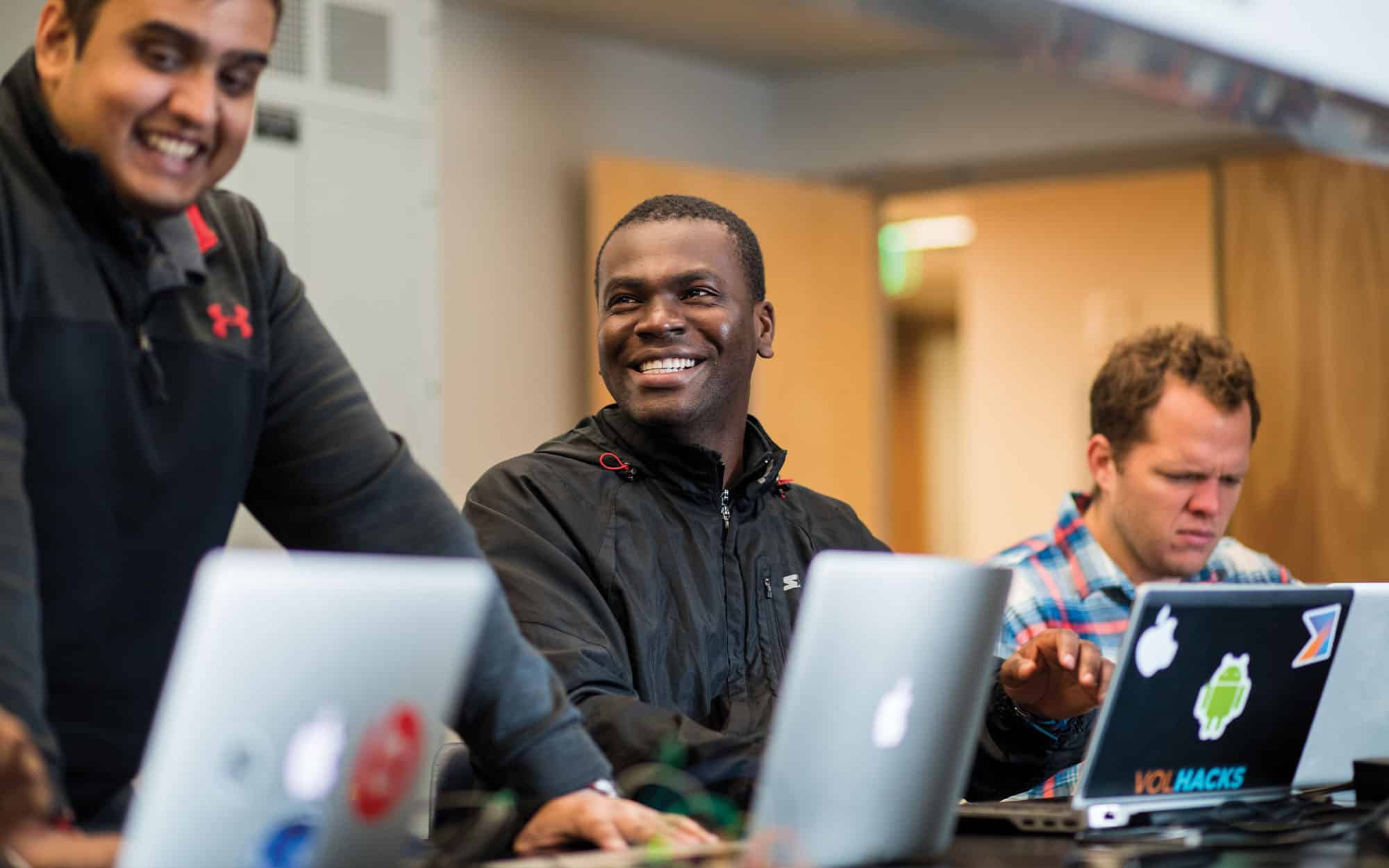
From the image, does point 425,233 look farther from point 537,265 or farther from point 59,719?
point 59,719

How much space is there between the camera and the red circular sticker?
1.01 m

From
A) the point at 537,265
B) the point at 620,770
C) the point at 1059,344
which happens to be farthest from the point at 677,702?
the point at 1059,344

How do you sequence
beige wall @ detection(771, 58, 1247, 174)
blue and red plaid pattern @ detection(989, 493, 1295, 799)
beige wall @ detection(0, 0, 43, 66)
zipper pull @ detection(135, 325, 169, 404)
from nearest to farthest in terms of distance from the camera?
zipper pull @ detection(135, 325, 169, 404) < blue and red plaid pattern @ detection(989, 493, 1295, 799) < beige wall @ detection(0, 0, 43, 66) < beige wall @ detection(771, 58, 1247, 174)

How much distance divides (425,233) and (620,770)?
8.08 ft

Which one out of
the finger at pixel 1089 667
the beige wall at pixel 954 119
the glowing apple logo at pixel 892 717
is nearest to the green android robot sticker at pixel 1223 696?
the finger at pixel 1089 667

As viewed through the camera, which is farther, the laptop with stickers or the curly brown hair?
the curly brown hair

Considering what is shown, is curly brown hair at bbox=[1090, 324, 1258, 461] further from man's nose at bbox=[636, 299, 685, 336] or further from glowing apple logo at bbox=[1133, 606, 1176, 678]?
glowing apple logo at bbox=[1133, 606, 1176, 678]

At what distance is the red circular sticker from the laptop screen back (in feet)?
2.23

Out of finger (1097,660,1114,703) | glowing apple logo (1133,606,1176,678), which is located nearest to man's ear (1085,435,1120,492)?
finger (1097,660,1114,703)

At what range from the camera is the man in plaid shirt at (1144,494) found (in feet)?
7.98

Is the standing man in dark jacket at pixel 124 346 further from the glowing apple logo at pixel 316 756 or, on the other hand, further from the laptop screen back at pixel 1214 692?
the laptop screen back at pixel 1214 692

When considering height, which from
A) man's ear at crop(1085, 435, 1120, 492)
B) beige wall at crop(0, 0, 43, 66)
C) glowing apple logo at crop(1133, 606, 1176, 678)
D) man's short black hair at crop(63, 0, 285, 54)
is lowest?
glowing apple logo at crop(1133, 606, 1176, 678)

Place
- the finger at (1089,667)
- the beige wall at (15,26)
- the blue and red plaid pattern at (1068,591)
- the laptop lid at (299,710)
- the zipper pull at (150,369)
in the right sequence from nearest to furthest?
the laptop lid at (299,710)
the zipper pull at (150,369)
the finger at (1089,667)
the blue and red plaid pattern at (1068,591)
the beige wall at (15,26)

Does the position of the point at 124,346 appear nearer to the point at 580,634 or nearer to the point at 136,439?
the point at 136,439
